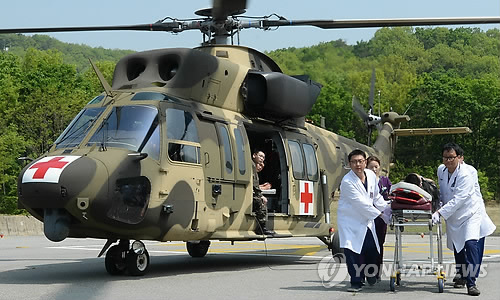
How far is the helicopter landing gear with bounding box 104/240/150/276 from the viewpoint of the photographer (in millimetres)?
11578

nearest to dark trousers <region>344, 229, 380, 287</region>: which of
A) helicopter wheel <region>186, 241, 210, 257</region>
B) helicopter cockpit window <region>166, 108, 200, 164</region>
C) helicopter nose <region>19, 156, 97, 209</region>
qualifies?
helicopter cockpit window <region>166, 108, 200, 164</region>

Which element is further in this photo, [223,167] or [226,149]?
[226,149]

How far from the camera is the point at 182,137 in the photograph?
11891mm

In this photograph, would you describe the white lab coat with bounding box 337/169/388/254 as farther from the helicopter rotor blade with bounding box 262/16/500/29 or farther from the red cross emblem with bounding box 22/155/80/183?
the red cross emblem with bounding box 22/155/80/183

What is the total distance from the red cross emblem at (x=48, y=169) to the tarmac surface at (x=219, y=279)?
1.48 meters

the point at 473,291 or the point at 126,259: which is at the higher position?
the point at 473,291

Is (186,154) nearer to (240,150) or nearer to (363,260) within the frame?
(240,150)

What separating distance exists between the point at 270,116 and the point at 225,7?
27.5 feet

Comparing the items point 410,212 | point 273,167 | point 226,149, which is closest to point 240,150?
point 226,149

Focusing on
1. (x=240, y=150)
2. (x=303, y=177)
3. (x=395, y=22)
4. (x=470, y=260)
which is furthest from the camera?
(x=303, y=177)

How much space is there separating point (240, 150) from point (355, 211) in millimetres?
3711

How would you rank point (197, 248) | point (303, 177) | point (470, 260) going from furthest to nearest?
1. point (197, 248)
2. point (303, 177)
3. point (470, 260)

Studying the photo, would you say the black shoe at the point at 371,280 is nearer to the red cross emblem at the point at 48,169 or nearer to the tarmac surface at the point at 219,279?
the tarmac surface at the point at 219,279

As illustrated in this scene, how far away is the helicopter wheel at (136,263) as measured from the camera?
11523 mm
